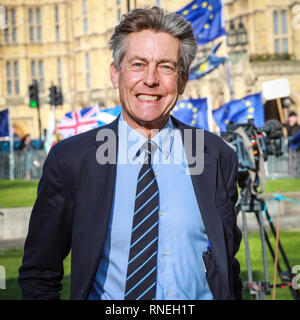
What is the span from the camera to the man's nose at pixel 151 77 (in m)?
2.64

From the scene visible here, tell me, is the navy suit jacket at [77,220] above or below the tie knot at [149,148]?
below

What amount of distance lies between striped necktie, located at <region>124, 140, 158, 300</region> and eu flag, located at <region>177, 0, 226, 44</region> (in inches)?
407

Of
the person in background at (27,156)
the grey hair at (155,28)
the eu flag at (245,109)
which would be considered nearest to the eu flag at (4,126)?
the person in background at (27,156)

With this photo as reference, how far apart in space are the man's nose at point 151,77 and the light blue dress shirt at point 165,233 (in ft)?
0.70

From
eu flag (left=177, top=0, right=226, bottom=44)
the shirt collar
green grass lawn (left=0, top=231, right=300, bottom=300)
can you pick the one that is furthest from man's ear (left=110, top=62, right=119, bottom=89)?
eu flag (left=177, top=0, right=226, bottom=44)

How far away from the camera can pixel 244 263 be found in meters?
8.27

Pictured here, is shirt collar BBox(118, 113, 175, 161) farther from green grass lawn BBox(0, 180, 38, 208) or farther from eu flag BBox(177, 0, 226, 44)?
green grass lawn BBox(0, 180, 38, 208)

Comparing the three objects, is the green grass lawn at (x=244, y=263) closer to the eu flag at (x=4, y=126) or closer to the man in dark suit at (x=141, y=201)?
the man in dark suit at (x=141, y=201)

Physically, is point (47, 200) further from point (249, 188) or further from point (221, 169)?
point (249, 188)

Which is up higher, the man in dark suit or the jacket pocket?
the man in dark suit

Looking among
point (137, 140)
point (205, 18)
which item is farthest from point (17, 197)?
point (137, 140)

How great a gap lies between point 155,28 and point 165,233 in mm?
772

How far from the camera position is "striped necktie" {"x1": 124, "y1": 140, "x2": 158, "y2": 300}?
96.4 inches
